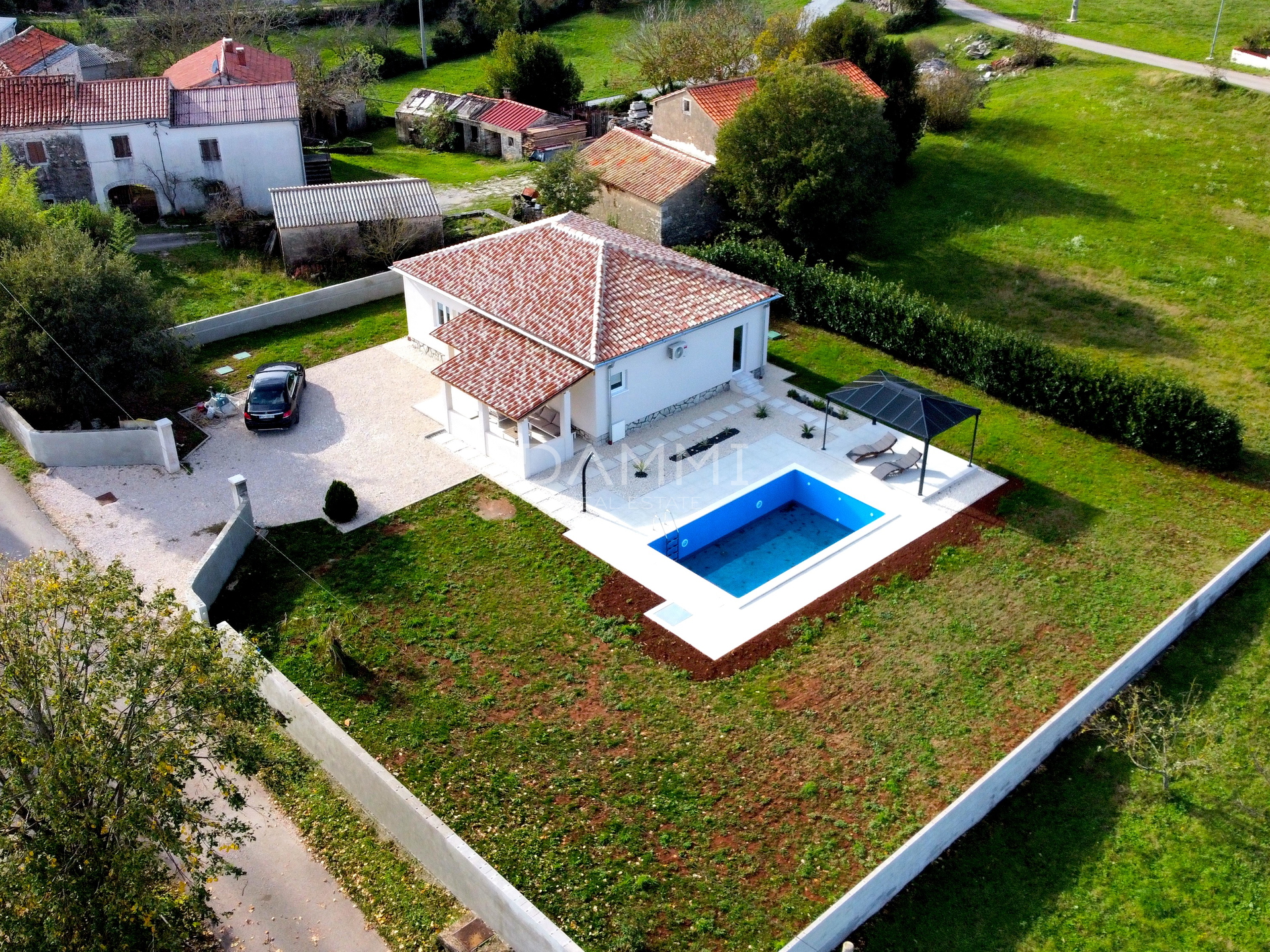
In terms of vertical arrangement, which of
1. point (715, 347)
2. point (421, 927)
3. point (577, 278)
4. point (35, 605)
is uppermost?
point (35, 605)

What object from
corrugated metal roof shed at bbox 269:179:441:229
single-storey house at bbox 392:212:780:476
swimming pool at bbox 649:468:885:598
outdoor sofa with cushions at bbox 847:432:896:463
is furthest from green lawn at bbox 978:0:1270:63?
corrugated metal roof shed at bbox 269:179:441:229

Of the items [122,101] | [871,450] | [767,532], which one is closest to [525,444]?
[767,532]

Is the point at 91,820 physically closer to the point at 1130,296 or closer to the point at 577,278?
the point at 577,278

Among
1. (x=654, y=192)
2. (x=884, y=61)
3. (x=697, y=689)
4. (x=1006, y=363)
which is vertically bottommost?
(x=697, y=689)

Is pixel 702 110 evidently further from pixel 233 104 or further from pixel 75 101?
pixel 75 101

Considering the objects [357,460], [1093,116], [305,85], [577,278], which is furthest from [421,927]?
[305,85]

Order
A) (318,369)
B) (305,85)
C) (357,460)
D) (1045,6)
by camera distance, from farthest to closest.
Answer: (1045,6) < (305,85) < (318,369) < (357,460)
